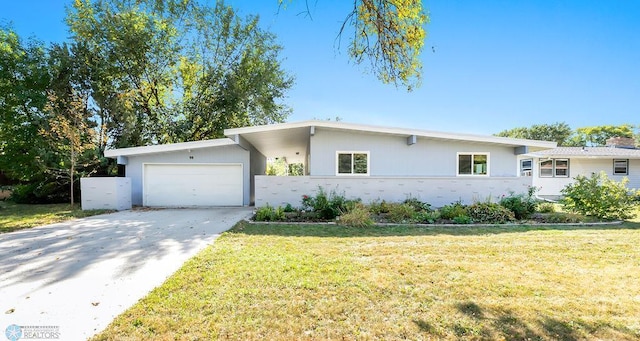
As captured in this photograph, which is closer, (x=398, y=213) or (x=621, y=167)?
(x=398, y=213)

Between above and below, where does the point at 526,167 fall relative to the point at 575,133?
below

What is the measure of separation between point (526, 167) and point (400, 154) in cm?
1178

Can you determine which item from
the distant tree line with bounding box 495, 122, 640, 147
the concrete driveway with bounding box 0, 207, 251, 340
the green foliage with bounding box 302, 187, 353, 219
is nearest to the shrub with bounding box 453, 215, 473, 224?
the green foliage with bounding box 302, 187, 353, 219

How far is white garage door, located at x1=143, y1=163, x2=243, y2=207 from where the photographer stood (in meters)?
12.0

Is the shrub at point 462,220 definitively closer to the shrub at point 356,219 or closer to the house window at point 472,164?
the shrub at point 356,219

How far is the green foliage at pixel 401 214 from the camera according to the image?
26.8 ft

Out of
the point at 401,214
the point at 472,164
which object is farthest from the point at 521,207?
the point at 401,214

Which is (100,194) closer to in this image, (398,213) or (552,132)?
(398,213)

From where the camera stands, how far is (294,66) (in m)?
20.1

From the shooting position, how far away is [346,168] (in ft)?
35.9

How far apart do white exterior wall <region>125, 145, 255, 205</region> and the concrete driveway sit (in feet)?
15.2

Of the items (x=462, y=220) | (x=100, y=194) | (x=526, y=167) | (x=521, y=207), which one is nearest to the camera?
(x=462, y=220)

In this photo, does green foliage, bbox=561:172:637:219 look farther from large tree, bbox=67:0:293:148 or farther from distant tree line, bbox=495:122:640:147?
distant tree line, bbox=495:122:640:147

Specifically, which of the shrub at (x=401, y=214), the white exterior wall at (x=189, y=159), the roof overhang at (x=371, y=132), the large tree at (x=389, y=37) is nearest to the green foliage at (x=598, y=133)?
the roof overhang at (x=371, y=132)
